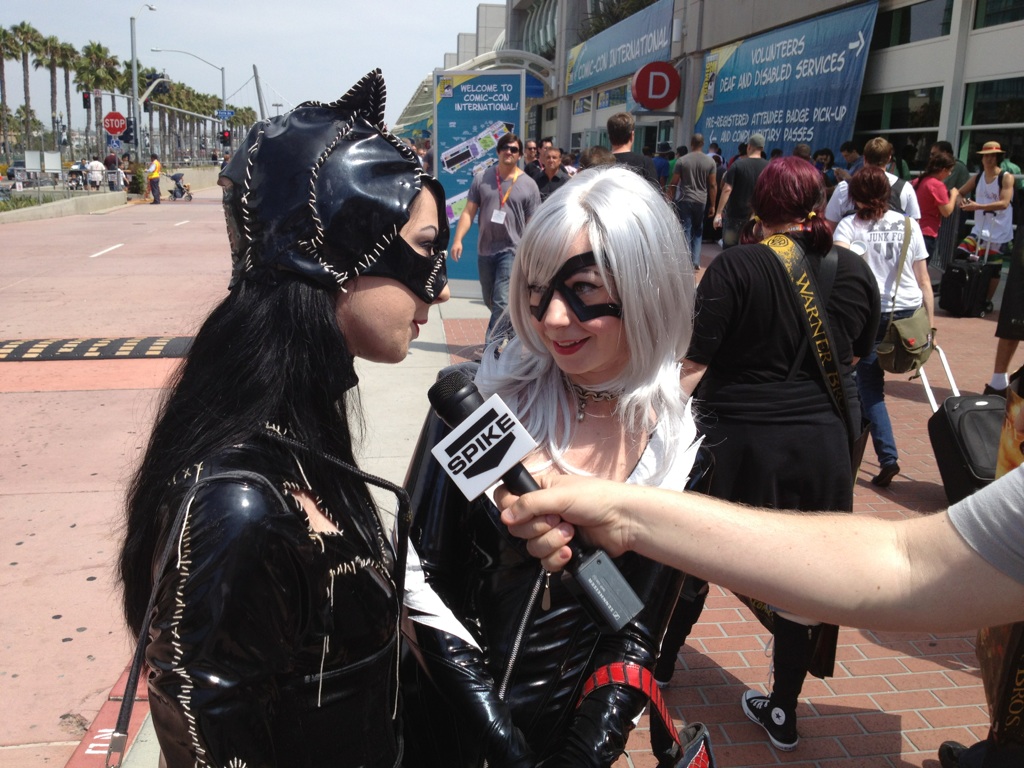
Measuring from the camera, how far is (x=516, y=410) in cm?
213

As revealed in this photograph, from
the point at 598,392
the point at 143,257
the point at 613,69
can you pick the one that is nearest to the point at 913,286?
the point at 598,392

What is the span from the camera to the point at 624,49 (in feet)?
89.1

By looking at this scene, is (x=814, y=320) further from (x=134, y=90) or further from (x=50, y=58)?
(x=50, y=58)

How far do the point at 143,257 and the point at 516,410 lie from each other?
15.3m

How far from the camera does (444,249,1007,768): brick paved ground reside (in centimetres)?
322

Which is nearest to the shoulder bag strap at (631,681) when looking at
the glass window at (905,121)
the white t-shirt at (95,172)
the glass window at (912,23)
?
the glass window at (905,121)

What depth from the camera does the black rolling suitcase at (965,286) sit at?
9547 mm

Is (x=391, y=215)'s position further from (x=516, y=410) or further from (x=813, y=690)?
(x=813, y=690)

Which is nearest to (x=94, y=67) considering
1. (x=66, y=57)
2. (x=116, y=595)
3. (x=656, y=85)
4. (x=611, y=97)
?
(x=66, y=57)

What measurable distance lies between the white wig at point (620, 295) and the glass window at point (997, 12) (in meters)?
12.1

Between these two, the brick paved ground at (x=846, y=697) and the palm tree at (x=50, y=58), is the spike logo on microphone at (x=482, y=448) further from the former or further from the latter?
the palm tree at (x=50, y=58)

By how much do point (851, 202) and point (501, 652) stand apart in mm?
6427

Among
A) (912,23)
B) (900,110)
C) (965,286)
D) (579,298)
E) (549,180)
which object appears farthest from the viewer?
(900,110)

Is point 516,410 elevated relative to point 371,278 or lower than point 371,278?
lower
